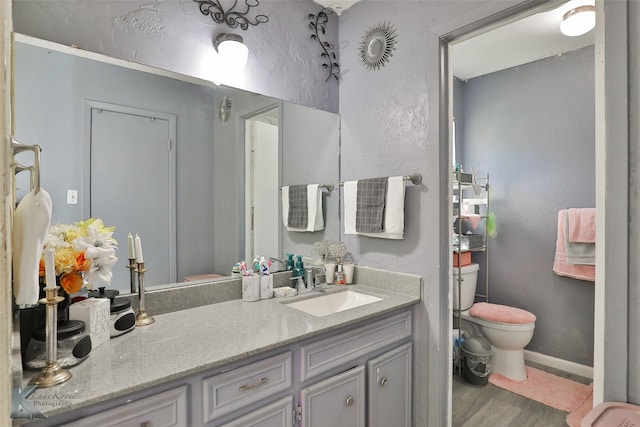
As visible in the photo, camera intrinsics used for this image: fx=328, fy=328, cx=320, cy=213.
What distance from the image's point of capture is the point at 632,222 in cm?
112

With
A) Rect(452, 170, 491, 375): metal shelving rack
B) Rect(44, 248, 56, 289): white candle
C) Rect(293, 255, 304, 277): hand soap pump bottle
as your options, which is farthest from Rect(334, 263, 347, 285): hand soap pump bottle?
Rect(44, 248, 56, 289): white candle

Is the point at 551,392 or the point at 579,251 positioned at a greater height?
the point at 579,251

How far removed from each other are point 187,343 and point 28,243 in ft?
1.84

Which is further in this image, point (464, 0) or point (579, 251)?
point (579, 251)

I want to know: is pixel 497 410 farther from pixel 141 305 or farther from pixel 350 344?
pixel 141 305

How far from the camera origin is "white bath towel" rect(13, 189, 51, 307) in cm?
67

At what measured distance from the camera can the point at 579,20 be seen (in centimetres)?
189

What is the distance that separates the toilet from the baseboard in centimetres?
27

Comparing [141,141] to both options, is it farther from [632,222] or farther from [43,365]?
[632,222]

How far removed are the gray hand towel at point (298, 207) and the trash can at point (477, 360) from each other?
1.47 meters

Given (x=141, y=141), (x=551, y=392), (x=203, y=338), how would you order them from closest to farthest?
(x=203, y=338) < (x=141, y=141) < (x=551, y=392)

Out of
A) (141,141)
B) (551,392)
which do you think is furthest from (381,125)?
(551,392)

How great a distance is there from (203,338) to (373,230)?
1012mm

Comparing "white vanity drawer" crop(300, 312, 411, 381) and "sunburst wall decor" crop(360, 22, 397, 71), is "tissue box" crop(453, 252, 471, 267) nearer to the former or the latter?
"white vanity drawer" crop(300, 312, 411, 381)
